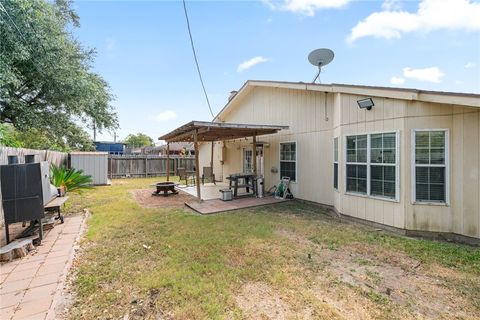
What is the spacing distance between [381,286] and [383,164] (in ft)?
10.2

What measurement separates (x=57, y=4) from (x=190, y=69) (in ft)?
29.4

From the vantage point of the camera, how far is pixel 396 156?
5082 millimetres

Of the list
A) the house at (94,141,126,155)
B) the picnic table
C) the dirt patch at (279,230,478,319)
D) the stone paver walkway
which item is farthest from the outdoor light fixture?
the house at (94,141,126,155)

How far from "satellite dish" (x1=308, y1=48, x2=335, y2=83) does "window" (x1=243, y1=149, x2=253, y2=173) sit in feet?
16.8

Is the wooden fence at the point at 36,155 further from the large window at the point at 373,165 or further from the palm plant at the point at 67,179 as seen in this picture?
the large window at the point at 373,165

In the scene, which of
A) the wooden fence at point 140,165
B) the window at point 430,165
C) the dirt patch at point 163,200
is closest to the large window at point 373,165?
the window at point 430,165

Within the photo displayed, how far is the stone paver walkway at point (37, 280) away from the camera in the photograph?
248cm

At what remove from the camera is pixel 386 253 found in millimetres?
4090

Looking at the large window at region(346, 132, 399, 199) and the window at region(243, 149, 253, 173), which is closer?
the large window at region(346, 132, 399, 199)

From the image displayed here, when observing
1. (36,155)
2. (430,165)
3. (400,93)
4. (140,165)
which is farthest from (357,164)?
(140,165)

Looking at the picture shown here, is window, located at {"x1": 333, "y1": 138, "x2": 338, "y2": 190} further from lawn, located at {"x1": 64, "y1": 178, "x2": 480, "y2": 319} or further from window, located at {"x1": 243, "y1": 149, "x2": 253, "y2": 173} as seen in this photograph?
window, located at {"x1": 243, "y1": 149, "x2": 253, "y2": 173}

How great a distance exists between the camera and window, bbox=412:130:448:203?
4.69 meters

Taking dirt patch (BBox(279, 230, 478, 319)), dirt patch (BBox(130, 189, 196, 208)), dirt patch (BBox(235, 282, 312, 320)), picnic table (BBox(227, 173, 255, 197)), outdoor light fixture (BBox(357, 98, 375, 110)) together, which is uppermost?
outdoor light fixture (BBox(357, 98, 375, 110))

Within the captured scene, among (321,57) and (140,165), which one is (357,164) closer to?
(321,57)
